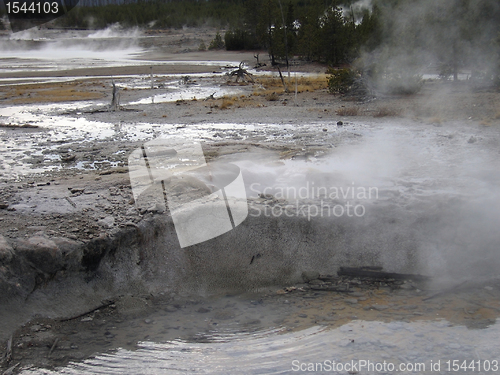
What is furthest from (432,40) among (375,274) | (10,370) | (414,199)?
(10,370)

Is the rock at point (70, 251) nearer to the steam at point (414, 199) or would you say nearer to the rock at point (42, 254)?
the rock at point (42, 254)

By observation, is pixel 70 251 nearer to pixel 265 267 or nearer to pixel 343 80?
pixel 265 267

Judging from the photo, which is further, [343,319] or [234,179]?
[234,179]

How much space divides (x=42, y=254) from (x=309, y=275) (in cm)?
207

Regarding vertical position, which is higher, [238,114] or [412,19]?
[412,19]

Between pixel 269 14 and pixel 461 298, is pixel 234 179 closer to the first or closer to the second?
pixel 461 298

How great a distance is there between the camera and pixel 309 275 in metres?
3.80

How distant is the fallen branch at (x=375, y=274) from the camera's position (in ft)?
12.1

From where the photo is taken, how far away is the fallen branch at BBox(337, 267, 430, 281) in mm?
3701

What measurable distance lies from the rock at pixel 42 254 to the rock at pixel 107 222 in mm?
466

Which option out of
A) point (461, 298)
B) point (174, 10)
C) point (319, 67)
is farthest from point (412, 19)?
point (174, 10)

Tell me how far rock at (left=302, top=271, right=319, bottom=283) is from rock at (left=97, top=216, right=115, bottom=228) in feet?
5.37

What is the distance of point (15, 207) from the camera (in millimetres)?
4199

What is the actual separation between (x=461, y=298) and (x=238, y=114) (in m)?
7.50
